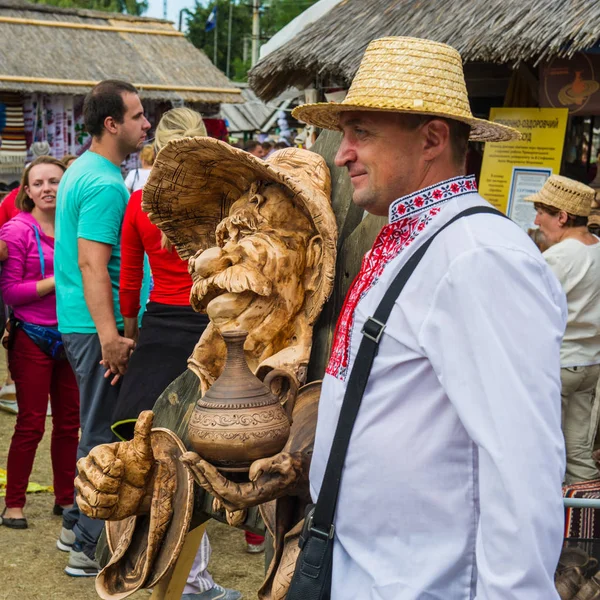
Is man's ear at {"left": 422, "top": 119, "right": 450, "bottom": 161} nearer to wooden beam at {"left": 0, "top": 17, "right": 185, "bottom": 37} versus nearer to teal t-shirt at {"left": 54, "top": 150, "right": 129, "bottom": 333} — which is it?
teal t-shirt at {"left": 54, "top": 150, "right": 129, "bottom": 333}

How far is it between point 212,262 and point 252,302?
0.14 meters

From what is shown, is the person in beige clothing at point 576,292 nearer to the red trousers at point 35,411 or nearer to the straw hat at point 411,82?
the red trousers at point 35,411

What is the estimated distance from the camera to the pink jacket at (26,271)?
5.01 metres

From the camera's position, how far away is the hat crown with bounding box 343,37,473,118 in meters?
1.72

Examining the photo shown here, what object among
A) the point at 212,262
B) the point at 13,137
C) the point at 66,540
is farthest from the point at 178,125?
the point at 13,137

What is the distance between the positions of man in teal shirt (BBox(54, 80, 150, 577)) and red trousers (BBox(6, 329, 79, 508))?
0.63 metres

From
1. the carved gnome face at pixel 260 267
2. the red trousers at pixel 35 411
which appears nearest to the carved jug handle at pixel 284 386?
the carved gnome face at pixel 260 267

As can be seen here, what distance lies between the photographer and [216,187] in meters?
2.60

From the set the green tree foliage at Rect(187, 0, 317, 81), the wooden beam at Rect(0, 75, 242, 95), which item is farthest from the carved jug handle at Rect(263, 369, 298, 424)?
the green tree foliage at Rect(187, 0, 317, 81)

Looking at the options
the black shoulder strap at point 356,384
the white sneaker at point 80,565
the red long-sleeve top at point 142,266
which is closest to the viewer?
the black shoulder strap at point 356,384

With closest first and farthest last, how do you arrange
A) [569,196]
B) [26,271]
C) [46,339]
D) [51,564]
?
[51,564] → [46,339] → [569,196] → [26,271]

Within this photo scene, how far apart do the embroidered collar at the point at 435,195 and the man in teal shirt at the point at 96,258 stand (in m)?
2.58

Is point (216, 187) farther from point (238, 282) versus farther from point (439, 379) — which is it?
point (439, 379)

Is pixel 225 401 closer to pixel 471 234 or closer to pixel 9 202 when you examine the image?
pixel 471 234
